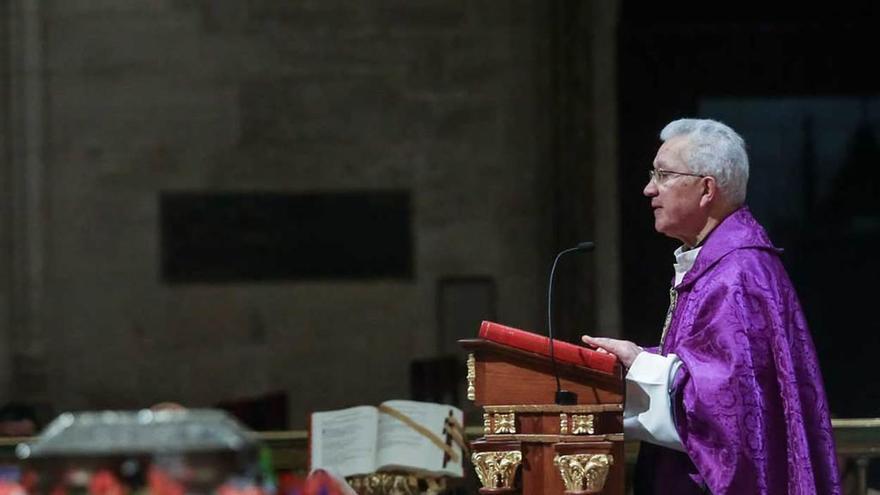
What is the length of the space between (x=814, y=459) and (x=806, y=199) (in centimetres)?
505

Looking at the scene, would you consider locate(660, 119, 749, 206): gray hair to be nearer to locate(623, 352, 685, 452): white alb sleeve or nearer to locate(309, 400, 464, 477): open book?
locate(623, 352, 685, 452): white alb sleeve

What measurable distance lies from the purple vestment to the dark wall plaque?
448cm

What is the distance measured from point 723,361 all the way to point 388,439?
1685mm

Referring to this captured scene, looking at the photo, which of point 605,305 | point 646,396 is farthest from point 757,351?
point 605,305

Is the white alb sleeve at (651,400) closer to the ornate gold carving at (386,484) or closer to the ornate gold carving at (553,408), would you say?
the ornate gold carving at (553,408)

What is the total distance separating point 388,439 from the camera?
20.3ft

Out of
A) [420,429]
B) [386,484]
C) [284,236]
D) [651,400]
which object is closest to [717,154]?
[651,400]

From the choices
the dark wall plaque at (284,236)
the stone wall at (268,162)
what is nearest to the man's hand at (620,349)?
the stone wall at (268,162)

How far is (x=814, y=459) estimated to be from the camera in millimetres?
4906

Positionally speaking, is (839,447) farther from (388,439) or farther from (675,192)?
(675,192)

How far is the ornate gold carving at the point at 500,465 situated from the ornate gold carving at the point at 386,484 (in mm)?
1393

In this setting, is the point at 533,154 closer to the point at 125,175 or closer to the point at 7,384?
the point at 125,175

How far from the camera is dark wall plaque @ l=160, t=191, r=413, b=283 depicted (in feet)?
30.5

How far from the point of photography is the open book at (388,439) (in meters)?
6.03
